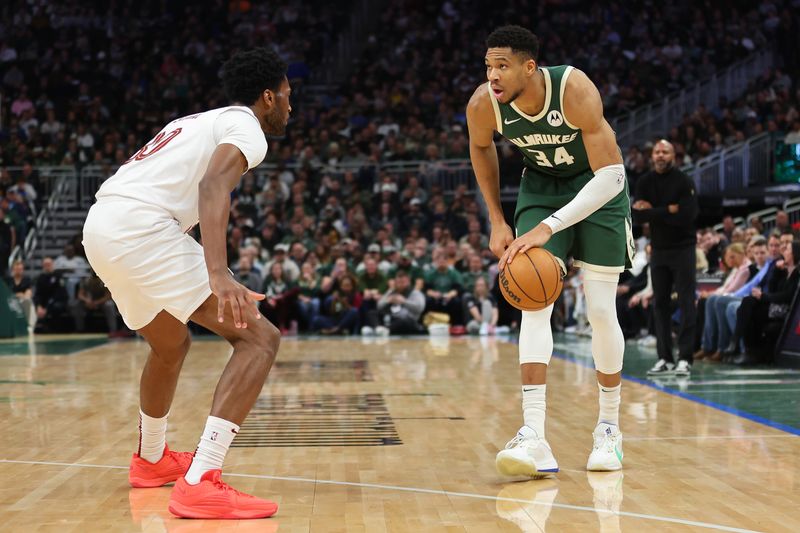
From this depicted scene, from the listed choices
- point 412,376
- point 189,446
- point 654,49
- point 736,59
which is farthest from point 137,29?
point 189,446

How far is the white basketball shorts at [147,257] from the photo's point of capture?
3975 mm

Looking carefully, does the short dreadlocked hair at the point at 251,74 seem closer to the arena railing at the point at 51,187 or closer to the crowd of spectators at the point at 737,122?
the crowd of spectators at the point at 737,122

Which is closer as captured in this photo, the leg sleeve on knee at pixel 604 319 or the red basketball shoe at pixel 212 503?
the red basketball shoe at pixel 212 503

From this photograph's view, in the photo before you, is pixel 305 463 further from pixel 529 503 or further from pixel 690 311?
pixel 690 311

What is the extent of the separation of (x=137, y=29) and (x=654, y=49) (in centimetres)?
1293

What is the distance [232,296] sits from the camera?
145 inches

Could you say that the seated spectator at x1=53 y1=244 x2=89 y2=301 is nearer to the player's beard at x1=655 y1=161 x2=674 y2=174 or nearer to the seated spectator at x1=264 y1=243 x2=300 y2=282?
the seated spectator at x1=264 y1=243 x2=300 y2=282

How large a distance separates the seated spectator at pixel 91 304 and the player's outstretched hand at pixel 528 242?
43.1 feet

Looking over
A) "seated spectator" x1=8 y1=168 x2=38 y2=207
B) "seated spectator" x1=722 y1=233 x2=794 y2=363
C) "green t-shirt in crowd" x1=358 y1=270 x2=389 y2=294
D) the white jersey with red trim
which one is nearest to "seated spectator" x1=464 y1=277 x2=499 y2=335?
"green t-shirt in crowd" x1=358 y1=270 x2=389 y2=294

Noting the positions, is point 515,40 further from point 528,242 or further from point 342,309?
point 342,309

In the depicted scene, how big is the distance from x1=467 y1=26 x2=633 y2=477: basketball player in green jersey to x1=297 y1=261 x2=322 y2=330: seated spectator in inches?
456

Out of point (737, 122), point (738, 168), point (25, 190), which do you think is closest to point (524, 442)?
point (738, 168)

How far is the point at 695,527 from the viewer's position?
139 inches

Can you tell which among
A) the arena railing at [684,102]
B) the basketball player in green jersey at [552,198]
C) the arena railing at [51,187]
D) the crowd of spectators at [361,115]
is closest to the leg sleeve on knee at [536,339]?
the basketball player in green jersey at [552,198]
